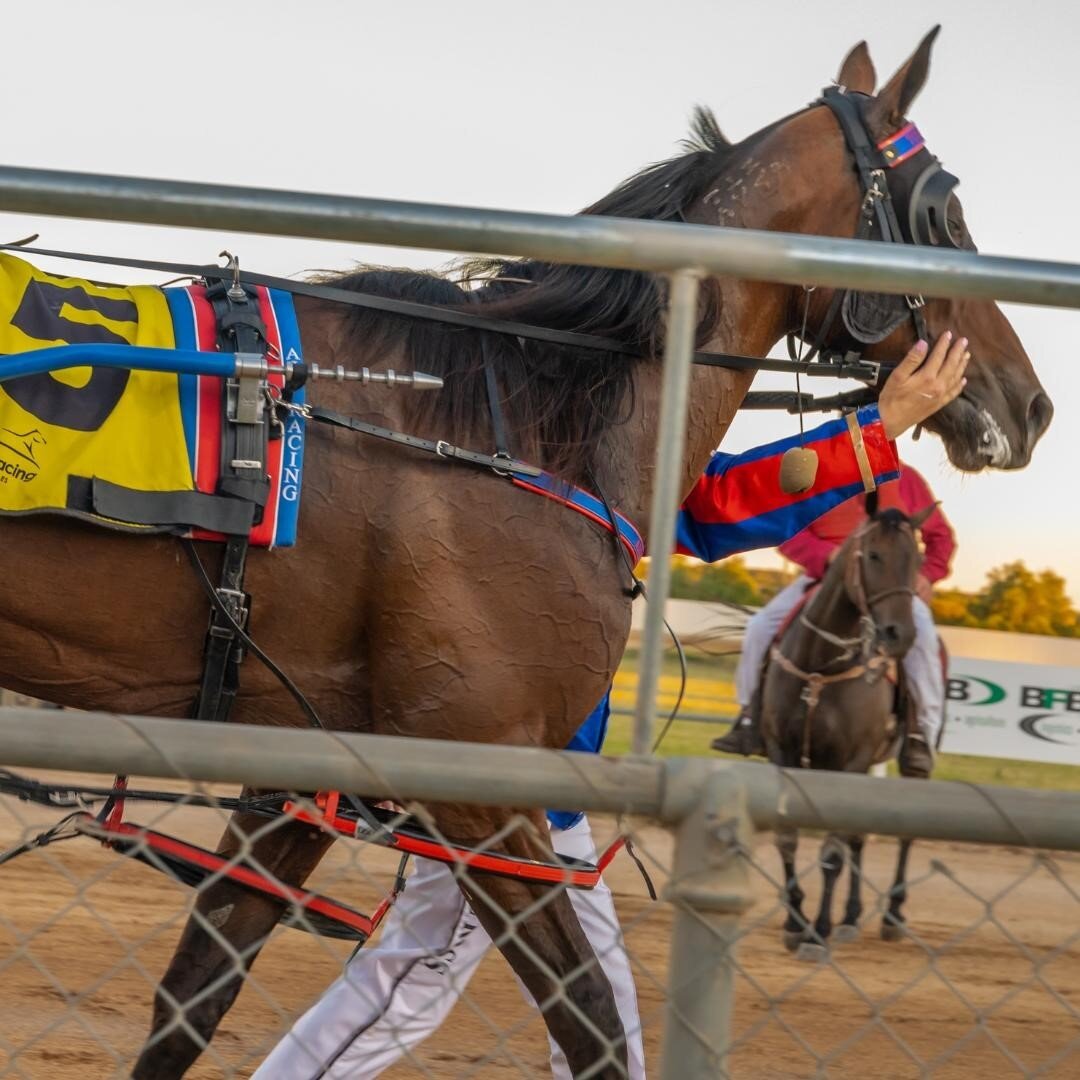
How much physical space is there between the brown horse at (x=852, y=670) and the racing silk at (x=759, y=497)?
10.2 ft

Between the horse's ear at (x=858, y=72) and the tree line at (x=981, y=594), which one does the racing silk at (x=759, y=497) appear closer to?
the horse's ear at (x=858, y=72)

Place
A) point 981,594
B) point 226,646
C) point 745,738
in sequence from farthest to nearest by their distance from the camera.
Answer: point 981,594 < point 745,738 < point 226,646

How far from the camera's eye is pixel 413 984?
10.3 feet

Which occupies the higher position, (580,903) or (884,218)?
(884,218)

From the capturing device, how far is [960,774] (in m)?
10.2

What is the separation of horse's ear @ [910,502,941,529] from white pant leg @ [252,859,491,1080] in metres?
3.87

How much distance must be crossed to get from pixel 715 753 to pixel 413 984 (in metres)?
6.23

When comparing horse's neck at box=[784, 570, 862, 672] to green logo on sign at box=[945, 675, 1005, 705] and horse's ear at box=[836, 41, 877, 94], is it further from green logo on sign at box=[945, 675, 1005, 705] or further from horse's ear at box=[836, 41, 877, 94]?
horse's ear at box=[836, 41, 877, 94]

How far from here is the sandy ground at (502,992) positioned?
4.01 meters

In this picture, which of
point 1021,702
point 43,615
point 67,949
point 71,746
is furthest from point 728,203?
point 1021,702

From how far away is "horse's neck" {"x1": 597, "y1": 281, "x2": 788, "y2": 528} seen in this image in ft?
9.47

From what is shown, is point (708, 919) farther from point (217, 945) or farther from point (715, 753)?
point (715, 753)

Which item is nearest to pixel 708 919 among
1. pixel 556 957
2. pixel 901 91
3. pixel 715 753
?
pixel 556 957

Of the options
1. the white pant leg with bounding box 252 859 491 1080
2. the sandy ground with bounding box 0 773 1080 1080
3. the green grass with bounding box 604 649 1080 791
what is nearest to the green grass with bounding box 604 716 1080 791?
the green grass with bounding box 604 649 1080 791
